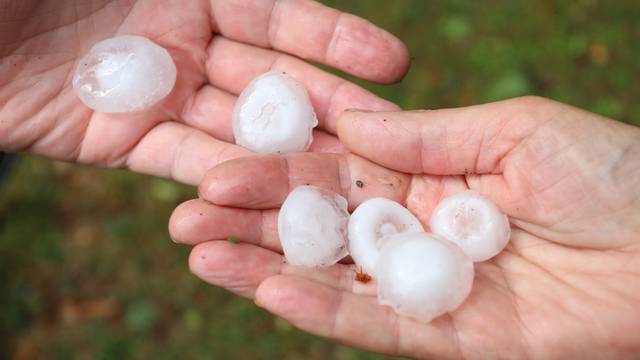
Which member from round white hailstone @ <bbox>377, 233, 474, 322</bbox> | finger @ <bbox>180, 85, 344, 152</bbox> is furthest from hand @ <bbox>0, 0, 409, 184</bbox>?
round white hailstone @ <bbox>377, 233, 474, 322</bbox>

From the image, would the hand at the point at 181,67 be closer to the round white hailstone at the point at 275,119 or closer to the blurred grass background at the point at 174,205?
the round white hailstone at the point at 275,119

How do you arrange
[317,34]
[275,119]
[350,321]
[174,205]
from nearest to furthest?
[350,321]
[275,119]
[317,34]
[174,205]

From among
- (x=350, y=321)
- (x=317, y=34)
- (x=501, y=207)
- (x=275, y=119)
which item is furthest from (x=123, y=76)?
(x=501, y=207)

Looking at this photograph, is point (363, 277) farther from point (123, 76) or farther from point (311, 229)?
point (123, 76)

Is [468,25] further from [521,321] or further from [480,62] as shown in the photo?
[521,321]

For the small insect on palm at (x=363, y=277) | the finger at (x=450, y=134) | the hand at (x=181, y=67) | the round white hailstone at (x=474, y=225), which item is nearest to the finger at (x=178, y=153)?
the hand at (x=181, y=67)

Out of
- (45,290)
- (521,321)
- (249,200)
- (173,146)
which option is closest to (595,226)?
(521,321)

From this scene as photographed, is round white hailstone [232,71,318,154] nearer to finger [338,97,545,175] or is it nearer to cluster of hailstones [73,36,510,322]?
cluster of hailstones [73,36,510,322]
